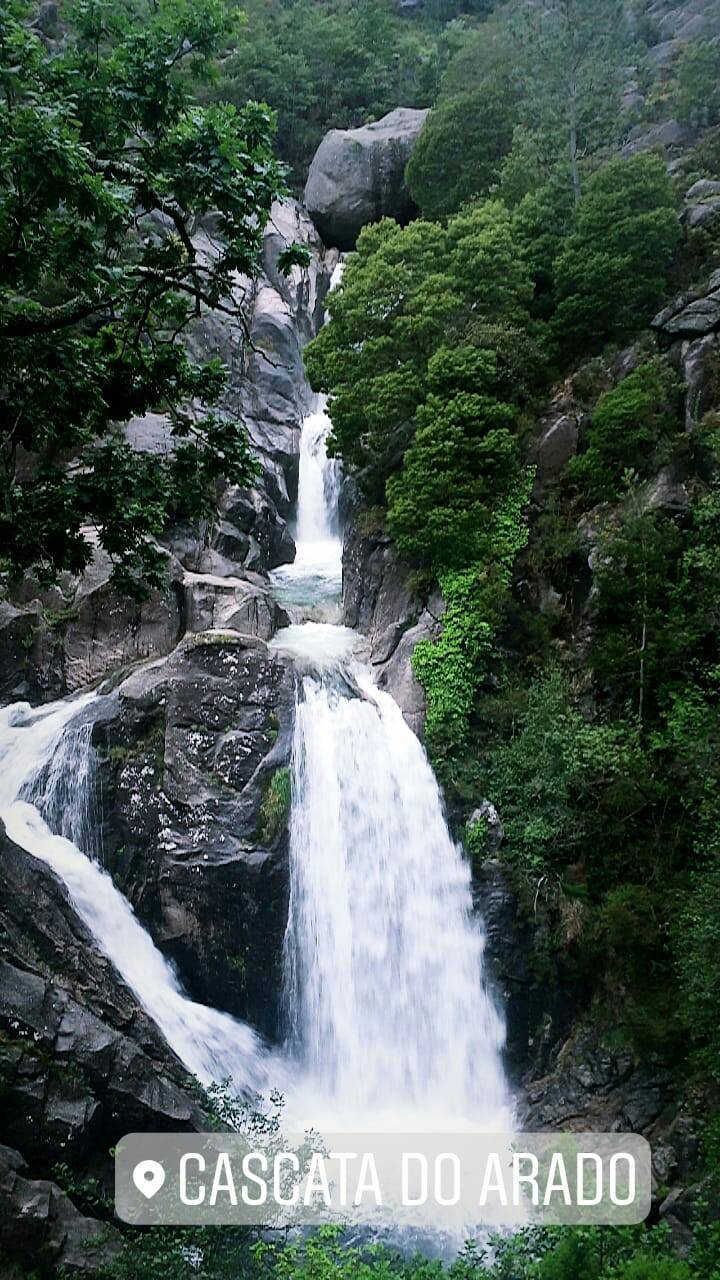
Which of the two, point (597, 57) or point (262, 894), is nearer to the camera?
point (262, 894)

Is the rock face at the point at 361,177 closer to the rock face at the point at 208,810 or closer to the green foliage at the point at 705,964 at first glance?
the rock face at the point at 208,810

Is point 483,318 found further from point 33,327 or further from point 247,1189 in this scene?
point 247,1189

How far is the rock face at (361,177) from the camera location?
93.8ft

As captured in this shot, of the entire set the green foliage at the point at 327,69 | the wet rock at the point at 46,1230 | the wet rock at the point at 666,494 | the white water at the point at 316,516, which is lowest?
the wet rock at the point at 46,1230

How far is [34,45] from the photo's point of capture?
15.8 feet

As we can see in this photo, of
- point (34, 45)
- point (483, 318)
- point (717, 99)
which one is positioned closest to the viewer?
point (34, 45)

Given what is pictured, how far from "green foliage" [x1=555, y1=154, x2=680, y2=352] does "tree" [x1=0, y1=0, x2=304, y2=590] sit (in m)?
11.0

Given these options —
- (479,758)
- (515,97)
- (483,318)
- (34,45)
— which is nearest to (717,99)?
(515,97)

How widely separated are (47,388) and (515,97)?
2127cm

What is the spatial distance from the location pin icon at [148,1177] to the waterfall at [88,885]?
1314mm

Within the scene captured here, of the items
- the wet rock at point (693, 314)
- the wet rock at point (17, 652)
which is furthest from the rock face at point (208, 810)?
the wet rock at point (693, 314)

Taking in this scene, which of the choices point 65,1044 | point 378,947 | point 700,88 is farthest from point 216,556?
point 700,88

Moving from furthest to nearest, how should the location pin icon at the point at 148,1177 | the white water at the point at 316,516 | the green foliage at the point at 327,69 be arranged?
the green foliage at the point at 327,69 < the white water at the point at 316,516 < the location pin icon at the point at 148,1177

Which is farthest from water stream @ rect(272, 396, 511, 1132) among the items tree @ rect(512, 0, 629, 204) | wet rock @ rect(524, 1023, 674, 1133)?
tree @ rect(512, 0, 629, 204)
